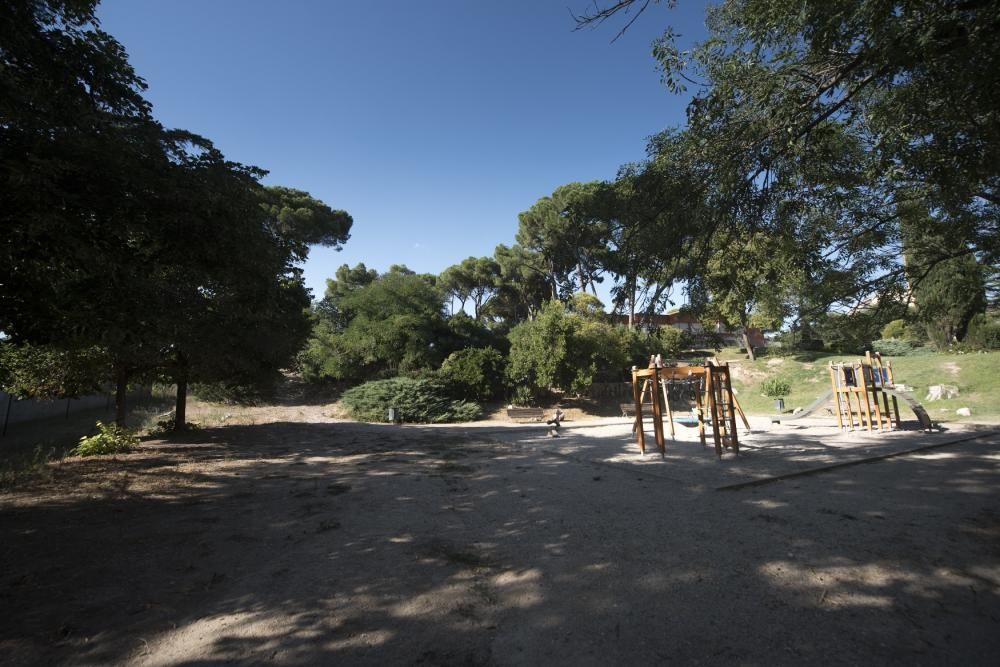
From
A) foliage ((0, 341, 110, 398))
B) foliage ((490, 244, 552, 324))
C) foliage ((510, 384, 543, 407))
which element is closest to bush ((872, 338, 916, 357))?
foliage ((490, 244, 552, 324))

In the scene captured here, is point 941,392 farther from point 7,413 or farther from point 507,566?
point 7,413

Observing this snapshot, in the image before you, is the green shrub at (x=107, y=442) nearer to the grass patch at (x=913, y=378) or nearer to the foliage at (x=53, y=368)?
the foliage at (x=53, y=368)

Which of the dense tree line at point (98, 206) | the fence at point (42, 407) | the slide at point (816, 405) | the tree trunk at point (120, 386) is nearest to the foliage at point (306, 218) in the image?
the fence at point (42, 407)

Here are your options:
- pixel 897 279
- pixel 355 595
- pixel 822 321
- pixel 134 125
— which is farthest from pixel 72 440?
pixel 897 279

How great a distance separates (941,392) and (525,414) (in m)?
16.4

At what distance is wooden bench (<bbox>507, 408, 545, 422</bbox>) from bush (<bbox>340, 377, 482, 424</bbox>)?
260 cm

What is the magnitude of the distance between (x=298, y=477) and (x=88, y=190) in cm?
482

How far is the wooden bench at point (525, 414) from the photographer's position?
19.0 meters

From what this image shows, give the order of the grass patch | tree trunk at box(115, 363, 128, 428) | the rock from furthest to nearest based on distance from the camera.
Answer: the rock
the grass patch
tree trunk at box(115, 363, 128, 428)

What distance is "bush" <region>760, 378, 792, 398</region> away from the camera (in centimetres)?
2378

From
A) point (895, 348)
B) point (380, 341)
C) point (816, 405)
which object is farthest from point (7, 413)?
point (895, 348)

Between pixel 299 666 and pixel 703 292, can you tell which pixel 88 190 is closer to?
pixel 299 666

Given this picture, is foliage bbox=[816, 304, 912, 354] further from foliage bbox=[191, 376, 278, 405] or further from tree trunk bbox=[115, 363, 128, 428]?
foliage bbox=[191, 376, 278, 405]

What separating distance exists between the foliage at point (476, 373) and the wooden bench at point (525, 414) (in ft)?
14.7
